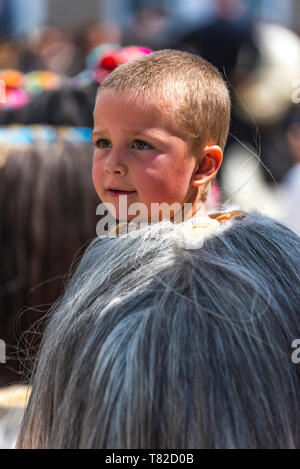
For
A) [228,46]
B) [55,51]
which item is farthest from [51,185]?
[55,51]

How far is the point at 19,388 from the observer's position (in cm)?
186

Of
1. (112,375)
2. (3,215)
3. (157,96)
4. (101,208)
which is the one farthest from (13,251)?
(112,375)

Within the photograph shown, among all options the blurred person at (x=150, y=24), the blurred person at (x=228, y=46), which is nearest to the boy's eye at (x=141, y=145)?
the blurred person at (x=228, y=46)

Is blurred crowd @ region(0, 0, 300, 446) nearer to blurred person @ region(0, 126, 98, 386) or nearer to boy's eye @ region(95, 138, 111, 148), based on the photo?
blurred person @ region(0, 126, 98, 386)

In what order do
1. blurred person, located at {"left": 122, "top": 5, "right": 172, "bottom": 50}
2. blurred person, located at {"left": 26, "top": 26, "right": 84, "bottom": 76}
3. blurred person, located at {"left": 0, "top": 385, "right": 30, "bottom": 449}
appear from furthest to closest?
1. blurred person, located at {"left": 122, "top": 5, "right": 172, "bottom": 50}
2. blurred person, located at {"left": 26, "top": 26, "right": 84, "bottom": 76}
3. blurred person, located at {"left": 0, "top": 385, "right": 30, "bottom": 449}

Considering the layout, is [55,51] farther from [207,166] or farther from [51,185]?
[207,166]

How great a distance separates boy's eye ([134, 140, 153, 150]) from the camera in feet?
5.06

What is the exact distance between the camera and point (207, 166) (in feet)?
5.36

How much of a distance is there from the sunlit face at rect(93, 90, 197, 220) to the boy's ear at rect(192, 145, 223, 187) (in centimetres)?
6

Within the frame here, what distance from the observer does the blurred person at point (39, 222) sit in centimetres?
221

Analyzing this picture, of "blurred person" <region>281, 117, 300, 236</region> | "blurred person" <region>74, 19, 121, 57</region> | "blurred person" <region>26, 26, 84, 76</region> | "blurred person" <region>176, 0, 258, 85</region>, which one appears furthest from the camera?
"blurred person" <region>74, 19, 121, 57</region>

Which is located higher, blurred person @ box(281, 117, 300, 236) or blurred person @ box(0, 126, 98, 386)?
blurred person @ box(281, 117, 300, 236)

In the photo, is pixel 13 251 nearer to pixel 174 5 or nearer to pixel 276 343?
pixel 276 343

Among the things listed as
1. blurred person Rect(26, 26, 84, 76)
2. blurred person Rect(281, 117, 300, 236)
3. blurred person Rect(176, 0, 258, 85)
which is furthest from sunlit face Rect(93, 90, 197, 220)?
blurred person Rect(26, 26, 84, 76)
